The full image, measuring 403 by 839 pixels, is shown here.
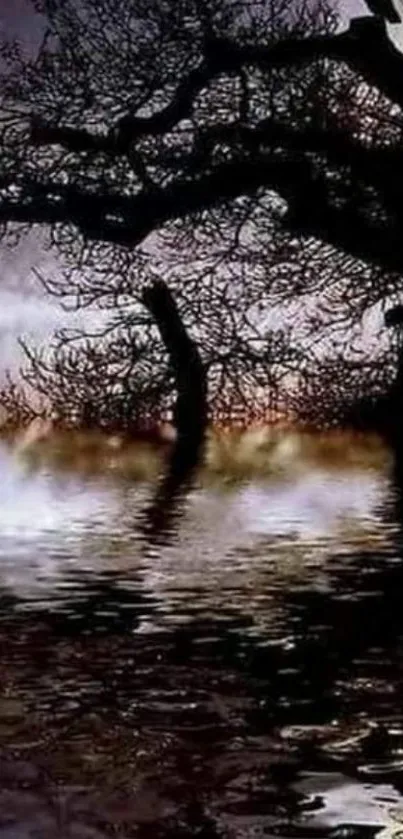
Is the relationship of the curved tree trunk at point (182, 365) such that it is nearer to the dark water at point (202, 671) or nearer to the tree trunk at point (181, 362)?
the tree trunk at point (181, 362)

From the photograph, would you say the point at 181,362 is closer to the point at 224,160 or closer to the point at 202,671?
the point at 224,160

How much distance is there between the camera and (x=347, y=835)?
259 centimetres

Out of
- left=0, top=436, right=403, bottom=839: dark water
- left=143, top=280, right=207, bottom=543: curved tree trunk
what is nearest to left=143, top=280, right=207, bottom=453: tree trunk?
left=143, top=280, right=207, bottom=543: curved tree trunk

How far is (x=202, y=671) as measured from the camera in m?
3.90

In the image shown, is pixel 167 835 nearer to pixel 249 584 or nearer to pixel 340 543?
pixel 249 584

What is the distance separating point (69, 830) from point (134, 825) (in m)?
Result: 0.09

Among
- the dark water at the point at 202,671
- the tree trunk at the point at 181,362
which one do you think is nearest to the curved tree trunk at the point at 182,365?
the tree trunk at the point at 181,362

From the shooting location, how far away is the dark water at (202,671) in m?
2.76

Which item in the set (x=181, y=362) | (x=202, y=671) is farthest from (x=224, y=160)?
(x=202, y=671)

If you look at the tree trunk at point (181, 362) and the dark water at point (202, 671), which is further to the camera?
the tree trunk at point (181, 362)

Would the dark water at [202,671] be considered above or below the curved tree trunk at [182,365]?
below

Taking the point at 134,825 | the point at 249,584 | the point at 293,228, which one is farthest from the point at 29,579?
the point at 293,228

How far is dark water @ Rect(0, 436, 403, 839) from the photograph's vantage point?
2764 mm

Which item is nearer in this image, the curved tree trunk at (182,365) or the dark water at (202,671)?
the dark water at (202,671)
